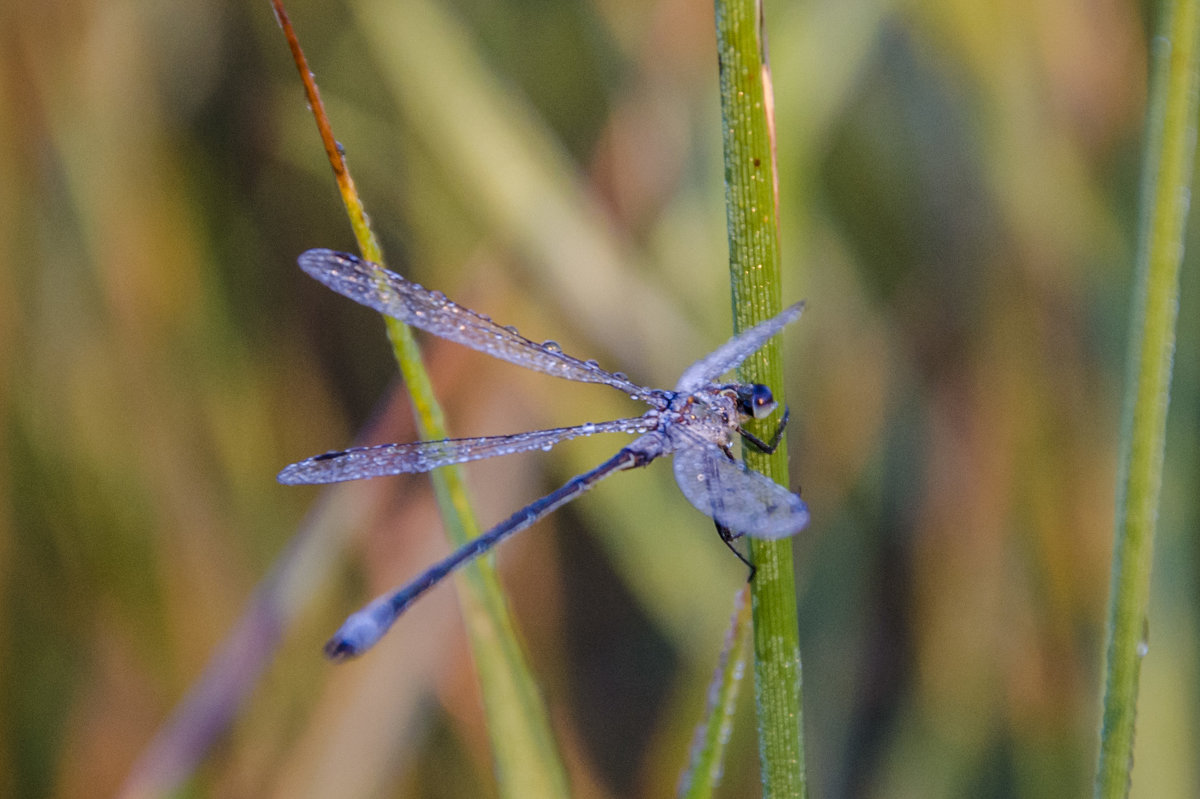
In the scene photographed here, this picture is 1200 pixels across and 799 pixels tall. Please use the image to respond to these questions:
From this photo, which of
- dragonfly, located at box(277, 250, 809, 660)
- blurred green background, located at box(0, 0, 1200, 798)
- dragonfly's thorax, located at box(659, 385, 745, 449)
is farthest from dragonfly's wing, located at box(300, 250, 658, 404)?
blurred green background, located at box(0, 0, 1200, 798)

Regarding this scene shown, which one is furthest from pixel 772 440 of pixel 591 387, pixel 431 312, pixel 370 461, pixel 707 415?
pixel 591 387

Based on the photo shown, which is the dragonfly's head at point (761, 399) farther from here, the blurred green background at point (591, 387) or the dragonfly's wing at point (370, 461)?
the blurred green background at point (591, 387)

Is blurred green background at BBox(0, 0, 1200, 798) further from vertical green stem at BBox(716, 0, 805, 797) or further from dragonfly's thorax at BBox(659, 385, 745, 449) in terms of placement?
vertical green stem at BBox(716, 0, 805, 797)

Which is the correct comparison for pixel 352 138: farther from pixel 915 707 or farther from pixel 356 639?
pixel 915 707

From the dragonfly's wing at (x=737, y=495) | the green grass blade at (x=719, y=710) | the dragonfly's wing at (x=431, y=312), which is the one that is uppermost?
the dragonfly's wing at (x=431, y=312)

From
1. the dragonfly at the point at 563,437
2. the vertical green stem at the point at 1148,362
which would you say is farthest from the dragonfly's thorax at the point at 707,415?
the vertical green stem at the point at 1148,362

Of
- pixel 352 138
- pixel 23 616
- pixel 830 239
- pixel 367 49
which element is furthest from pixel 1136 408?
pixel 23 616

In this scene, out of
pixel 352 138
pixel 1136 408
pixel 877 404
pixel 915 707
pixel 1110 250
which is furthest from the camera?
pixel 352 138
